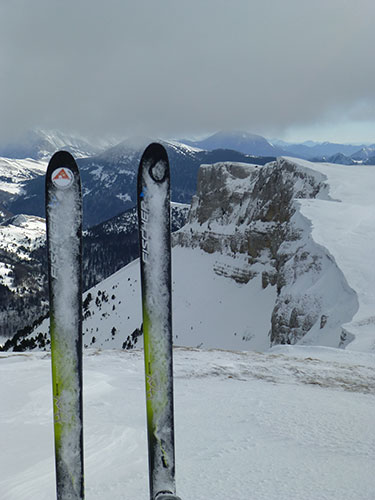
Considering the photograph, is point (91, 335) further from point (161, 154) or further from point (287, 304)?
point (161, 154)

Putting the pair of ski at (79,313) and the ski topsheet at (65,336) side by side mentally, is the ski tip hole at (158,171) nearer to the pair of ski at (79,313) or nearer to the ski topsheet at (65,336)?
the pair of ski at (79,313)

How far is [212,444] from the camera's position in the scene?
709 centimetres

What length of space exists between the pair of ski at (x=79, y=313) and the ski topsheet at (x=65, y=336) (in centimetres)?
1

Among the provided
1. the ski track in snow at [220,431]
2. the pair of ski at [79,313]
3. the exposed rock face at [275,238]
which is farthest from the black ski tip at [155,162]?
the exposed rock face at [275,238]

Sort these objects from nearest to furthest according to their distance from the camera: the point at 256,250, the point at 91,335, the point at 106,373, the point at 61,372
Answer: the point at 61,372 < the point at 106,373 < the point at 256,250 < the point at 91,335

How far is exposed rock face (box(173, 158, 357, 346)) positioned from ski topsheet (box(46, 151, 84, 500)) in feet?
51.2

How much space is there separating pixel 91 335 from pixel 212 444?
8072 cm

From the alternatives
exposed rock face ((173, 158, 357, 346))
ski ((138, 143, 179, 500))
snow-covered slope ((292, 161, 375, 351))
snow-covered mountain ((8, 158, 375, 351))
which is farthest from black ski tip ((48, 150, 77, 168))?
exposed rock face ((173, 158, 357, 346))

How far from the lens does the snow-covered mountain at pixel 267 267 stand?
914 inches

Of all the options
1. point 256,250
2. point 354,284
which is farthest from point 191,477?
point 256,250

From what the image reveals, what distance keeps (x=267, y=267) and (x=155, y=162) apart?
199ft

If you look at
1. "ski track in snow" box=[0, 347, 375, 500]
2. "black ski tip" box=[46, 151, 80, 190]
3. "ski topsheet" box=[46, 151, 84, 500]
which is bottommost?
"ski track in snow" box=[0, 347, 375, 500]

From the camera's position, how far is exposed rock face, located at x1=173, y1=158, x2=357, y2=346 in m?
25.1

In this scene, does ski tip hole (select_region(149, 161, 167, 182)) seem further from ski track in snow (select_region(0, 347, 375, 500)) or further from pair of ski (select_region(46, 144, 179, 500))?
ski track in snow (select_region(0, 347, 375, 500))
